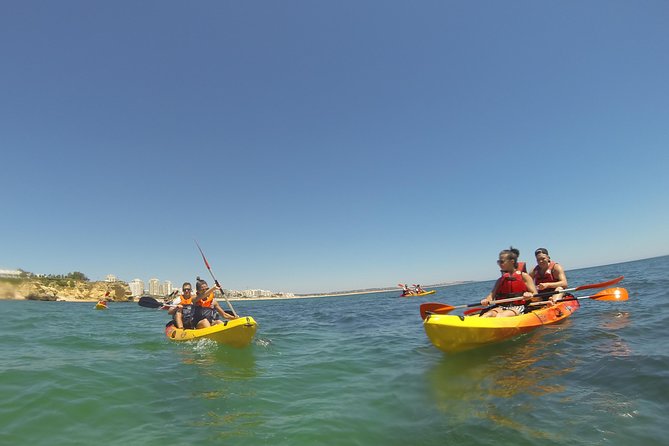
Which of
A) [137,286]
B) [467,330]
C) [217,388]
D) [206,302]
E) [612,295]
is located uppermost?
[137,286]

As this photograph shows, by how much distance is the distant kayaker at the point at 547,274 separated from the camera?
36.0 ft

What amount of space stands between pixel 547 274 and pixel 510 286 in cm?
309

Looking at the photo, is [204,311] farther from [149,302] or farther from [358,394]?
[358,394]

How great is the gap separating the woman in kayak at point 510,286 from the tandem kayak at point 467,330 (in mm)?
603

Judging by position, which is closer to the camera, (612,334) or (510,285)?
(612,334)

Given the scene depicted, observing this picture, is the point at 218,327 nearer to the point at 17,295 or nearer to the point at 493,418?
the point at 493,418

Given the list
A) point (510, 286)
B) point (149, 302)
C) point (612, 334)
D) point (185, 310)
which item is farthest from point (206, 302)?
point (612, 334)

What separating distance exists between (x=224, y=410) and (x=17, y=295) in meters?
64.2

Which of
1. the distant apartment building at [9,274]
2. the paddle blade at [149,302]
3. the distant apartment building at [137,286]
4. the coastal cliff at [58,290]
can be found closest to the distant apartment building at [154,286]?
the distant apartment building at [137,286]

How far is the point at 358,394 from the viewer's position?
5711 millimetres

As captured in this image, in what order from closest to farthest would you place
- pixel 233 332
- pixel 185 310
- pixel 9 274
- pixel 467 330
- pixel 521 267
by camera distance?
pixel 467 330
pixel 233 332
pixel 521 267
pixel 185 310
pixel 9 274

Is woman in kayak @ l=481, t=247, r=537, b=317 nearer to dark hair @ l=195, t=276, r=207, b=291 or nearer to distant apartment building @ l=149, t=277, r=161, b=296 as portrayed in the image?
dark hair @ l=195, t=276, r=207, b=291

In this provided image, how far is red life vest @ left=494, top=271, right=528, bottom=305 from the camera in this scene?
9.38m

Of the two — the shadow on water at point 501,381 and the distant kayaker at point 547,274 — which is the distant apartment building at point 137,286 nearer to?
the distant kayaker at point 547,274
